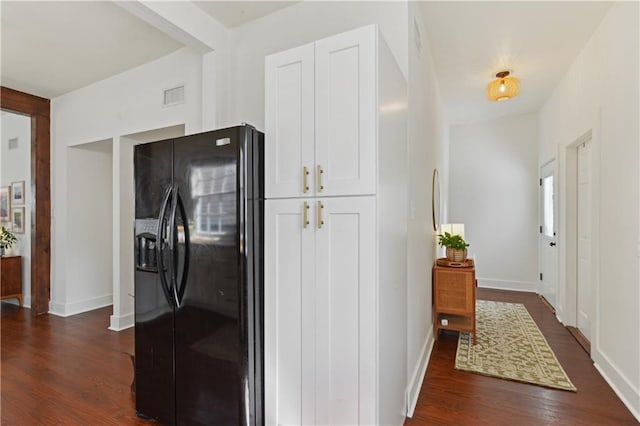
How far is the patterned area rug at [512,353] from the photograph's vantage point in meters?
2.65

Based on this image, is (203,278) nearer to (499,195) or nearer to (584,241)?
(584,241)

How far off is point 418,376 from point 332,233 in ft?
5.45

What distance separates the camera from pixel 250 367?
1.75m

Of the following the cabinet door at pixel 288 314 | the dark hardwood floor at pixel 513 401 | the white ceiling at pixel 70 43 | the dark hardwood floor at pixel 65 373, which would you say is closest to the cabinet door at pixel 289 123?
the cabinet door at pixel 288 314

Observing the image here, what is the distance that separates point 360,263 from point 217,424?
124cm

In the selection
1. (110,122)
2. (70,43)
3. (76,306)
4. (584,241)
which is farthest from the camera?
(76,306)

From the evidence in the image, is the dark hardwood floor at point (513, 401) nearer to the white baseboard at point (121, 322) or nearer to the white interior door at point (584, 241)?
the white interior door at point (584, 241)

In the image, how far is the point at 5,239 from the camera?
4934mm

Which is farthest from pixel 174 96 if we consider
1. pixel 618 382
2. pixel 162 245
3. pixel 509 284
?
pixel 509 284

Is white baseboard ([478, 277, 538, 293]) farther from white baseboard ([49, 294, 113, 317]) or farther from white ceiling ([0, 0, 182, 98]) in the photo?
white baseboard ([49, 294, 113, 317])

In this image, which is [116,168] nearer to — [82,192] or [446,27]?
[82,192]

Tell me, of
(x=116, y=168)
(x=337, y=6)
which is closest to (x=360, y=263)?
(x=337, y=6)

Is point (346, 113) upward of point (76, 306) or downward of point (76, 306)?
upward

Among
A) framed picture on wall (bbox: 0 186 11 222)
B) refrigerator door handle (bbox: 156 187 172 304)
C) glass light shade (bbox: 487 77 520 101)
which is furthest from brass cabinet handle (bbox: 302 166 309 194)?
framed picture on wall (bbox: 0 186 11 222)
